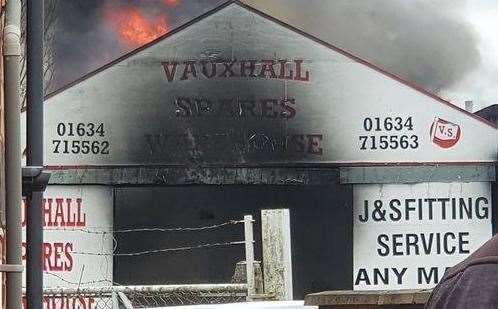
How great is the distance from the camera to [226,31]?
15258 millimetres

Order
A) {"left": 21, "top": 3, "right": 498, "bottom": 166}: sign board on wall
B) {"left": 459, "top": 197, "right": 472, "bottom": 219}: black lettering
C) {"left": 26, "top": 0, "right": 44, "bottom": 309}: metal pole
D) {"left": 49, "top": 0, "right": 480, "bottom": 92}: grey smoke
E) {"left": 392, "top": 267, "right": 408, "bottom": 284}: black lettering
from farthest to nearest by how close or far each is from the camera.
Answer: {"left": 49, "top": 0, "right": 480, "bottom": 92}: grey smoke, {"left": 459, "top": 197, "right": 472, "bottom": 219}: black lettering, {"left": 392, "top": 267, "right": 408, "bottom": 284}: black lettering, {"left": 21, "top": 3, "right": 498, "bottom": 166}: sign board on wall, {"left": 26, "top": 0, "right": 44, "bottom": 309}: metal pole

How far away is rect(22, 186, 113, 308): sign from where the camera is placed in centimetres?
1509

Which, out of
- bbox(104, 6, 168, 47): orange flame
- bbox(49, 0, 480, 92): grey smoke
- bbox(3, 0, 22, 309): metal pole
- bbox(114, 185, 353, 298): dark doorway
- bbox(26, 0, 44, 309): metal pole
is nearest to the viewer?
bbox(3, 0, 22, 309): metal pole

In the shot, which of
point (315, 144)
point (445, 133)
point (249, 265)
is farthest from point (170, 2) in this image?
point (249, 265)

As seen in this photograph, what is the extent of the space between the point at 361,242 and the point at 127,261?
4.02 m

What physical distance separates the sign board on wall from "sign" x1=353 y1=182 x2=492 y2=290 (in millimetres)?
788

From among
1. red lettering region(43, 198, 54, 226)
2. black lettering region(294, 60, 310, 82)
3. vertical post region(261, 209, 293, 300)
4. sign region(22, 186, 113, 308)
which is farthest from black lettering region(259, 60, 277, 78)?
vertical post region(261, 209, 293, 300)

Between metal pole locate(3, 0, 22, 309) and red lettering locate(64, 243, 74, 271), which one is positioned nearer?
metal pole locate(3, 0, 22, 309)

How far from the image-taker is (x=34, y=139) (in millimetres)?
4648

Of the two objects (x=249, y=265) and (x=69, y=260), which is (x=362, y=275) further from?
(x=249, y=265)

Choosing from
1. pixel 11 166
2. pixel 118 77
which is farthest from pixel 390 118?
pixel 11 166

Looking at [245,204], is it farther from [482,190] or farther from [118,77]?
[482,190]

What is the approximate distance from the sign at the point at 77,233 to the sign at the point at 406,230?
168 inches

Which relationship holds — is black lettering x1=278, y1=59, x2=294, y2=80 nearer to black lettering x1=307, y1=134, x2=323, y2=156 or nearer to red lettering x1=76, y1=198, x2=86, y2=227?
black lettering x1=307, y1=134, x2=323, y2=156
